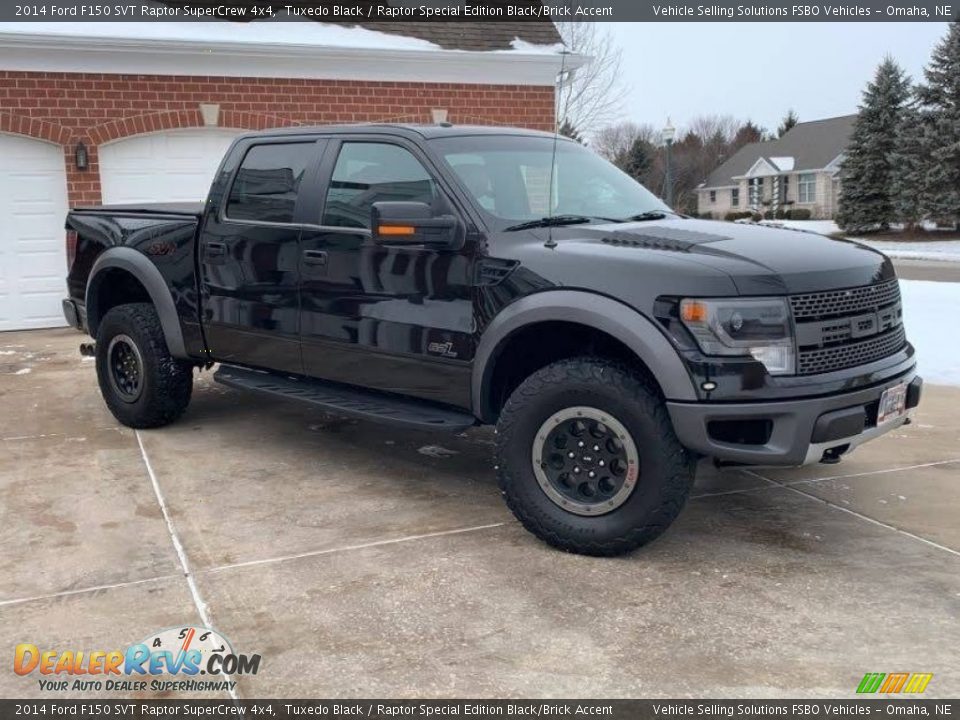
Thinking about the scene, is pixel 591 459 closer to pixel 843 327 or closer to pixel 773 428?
pixel 773 428

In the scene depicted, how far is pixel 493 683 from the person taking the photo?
9.78 ft

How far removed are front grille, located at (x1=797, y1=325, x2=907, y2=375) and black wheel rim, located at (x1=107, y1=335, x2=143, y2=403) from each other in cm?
435

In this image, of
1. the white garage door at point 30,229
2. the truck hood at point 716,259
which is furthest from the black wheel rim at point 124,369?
the white garage door at point 30,229

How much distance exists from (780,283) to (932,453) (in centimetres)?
274

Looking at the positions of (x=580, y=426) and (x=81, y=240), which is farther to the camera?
(x=81, y=240)

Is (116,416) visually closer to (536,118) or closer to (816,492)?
(816,492)

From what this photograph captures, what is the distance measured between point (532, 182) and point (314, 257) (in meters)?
1.24

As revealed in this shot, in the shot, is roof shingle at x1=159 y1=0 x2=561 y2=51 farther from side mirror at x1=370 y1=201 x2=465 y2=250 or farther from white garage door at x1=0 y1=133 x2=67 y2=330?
side mirror at x1=370 y1=201 x2=465 y2=250

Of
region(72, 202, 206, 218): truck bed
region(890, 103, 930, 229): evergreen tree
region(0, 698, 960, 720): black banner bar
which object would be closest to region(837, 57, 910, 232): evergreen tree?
region(890, 103, 930, 229): evergreen tree

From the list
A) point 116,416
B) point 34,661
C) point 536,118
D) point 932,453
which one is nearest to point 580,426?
point 34,661

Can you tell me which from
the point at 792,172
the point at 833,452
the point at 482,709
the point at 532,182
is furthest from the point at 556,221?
the point at 792,172

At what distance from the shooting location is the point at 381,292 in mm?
4645

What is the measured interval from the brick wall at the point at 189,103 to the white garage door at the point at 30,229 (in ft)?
0.72

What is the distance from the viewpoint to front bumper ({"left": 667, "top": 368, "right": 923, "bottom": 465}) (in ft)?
11.7
